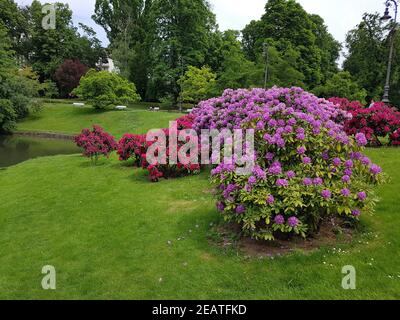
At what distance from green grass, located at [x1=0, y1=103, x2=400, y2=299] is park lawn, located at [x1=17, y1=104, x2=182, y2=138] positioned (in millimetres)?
18670

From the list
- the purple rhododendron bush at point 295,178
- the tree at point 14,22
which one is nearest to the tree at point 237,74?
the purple rhododendron bush at point 295,178

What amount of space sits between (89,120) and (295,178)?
3218cm

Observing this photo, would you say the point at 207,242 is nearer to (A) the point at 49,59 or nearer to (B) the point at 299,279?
(B) the point at 299,279

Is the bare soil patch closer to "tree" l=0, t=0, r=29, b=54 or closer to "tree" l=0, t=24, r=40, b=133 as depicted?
"tree" l=0, t=24, r=40, b=133

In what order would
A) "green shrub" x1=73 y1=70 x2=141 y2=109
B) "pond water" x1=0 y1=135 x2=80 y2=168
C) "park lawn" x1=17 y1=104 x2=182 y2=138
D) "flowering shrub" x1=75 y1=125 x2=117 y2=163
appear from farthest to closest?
"green shrub" x1=73 y1=70 x2=141 y2=109
"park lawn" x1=17 y1=104 x2=182 y2=138
"pond water" x1=0 y1=135 x2=80 y2=168
"flowering shrub" x1=75 y1=125 x2=117 y2=163

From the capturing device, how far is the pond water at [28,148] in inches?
865

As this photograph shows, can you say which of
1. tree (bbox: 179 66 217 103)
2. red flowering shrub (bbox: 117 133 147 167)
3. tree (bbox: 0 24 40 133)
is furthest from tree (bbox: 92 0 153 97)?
red flowering shrub (bbox: 117 133 147 167)

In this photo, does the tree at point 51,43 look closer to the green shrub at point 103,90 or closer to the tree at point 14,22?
the tree at point 14,22

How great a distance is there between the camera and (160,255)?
5.78 meters

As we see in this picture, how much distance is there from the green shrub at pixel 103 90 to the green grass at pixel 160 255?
2853 centimetres

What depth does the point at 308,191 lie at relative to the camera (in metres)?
5.11

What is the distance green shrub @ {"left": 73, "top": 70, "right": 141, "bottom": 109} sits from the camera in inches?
1441

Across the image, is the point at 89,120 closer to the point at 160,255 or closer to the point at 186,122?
the point at 186,122

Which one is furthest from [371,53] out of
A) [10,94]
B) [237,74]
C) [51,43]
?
[51,43]
